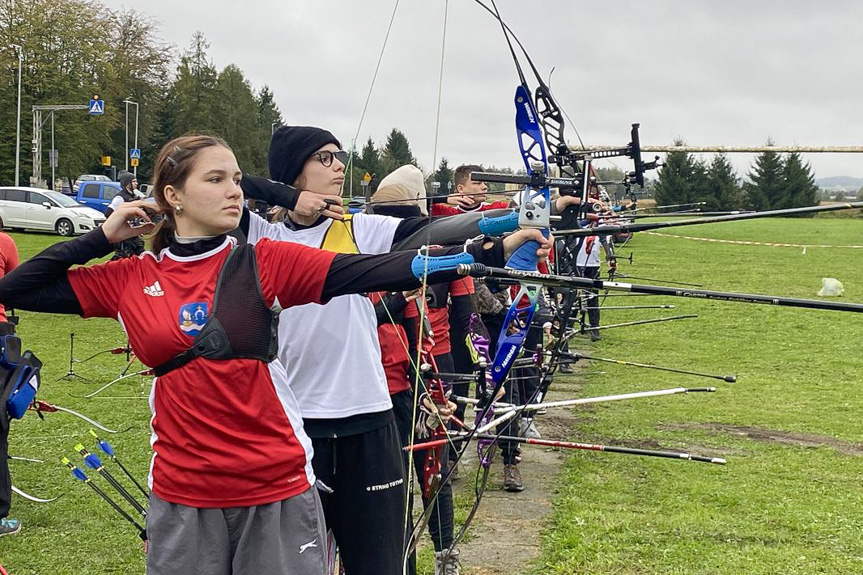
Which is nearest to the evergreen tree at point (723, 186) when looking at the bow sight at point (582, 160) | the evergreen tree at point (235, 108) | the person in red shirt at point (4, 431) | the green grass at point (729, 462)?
the green grass at point (729, 462)

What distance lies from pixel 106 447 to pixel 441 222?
1.58 meters

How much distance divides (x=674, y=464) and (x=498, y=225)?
3949mm

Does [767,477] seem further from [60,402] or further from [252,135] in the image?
[252,135]

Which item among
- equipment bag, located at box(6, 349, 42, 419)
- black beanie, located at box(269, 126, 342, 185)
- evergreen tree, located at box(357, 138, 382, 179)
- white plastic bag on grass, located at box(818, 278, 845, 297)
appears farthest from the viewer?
white plastic bag on grass, located at box(818, 278, 845, 297)

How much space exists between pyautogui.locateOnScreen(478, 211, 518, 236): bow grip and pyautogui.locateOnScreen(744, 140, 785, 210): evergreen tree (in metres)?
6.76

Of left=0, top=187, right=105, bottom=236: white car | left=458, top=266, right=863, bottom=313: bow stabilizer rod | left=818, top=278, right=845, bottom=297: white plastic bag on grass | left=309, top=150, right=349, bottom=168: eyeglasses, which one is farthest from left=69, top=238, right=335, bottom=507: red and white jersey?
left=0, top=187, right=105, bottom=236: white car

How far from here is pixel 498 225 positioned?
249 centimetres

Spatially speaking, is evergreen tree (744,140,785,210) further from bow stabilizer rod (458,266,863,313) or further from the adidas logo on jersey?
the adidas logo on jersey

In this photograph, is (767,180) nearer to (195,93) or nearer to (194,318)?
(194,318)

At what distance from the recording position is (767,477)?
5688 mm

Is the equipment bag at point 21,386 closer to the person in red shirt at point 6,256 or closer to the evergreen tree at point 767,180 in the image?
the person in red shirt at point 6,256

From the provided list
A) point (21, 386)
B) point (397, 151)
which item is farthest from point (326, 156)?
point (21, 386)

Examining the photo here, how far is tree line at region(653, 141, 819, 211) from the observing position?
870 cm

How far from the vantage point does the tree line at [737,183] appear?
8.70 meters
